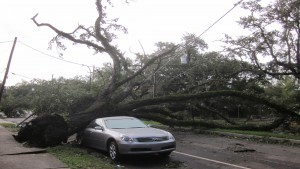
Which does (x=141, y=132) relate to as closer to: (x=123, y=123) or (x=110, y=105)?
(x=123, y=123)

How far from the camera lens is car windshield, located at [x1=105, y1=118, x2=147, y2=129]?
1076 cm

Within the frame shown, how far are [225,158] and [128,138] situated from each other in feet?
9.99

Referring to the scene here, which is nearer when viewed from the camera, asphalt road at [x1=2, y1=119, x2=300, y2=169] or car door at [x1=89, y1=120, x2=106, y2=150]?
asphalt road at [x1=2, y1=119, x2=300, y2=169]

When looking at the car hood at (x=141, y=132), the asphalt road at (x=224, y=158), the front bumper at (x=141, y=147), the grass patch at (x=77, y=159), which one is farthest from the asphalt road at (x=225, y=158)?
the car hood at (x=141, y=132)

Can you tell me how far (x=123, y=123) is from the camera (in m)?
11.0

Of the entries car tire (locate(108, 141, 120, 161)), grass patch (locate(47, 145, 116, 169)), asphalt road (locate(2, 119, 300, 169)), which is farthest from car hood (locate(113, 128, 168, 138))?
grass patch (locate(47, 145, 116, 169))

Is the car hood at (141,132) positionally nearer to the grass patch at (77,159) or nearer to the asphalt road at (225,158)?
the asphalt road at (225,158)

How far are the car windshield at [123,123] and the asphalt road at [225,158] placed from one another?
3.79 feet

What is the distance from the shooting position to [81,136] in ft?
41.5

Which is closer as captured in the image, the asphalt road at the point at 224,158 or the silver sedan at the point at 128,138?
the asphalt road at the point at 224,158

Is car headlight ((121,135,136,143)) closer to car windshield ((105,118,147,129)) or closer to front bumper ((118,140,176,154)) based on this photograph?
front bumper ((118,140,176,154))

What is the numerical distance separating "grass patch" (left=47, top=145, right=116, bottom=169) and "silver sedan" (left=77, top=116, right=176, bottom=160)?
50cm

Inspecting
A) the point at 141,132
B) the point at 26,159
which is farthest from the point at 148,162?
the point at 26,159

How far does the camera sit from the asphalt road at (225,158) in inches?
352
